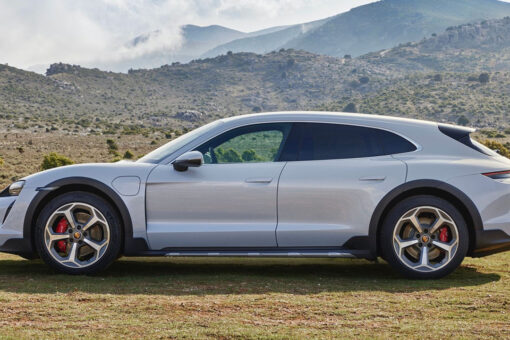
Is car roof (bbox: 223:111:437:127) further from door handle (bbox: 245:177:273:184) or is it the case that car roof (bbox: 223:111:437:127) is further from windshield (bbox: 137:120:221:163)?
door handle (bbox: 245:177:273:184)

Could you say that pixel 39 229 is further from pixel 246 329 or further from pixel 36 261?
pixel 246 329

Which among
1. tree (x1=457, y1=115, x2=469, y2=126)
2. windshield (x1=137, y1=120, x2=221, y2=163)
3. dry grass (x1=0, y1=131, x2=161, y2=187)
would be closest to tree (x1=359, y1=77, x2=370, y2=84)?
tree (x1=457, y1=115, x2=469, y2=126)

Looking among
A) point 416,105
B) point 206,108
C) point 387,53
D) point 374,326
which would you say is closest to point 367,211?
point 374,326

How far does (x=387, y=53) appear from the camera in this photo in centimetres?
16038

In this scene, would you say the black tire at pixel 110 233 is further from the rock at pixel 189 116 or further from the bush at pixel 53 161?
the rock at pixel 189 116

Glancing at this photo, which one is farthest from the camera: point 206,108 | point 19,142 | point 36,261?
point 206,108

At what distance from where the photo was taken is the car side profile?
20.2 feet

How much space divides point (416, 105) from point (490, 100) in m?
10.8

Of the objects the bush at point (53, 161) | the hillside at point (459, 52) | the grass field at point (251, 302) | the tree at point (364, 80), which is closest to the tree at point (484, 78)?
the tree at point (364, 80)

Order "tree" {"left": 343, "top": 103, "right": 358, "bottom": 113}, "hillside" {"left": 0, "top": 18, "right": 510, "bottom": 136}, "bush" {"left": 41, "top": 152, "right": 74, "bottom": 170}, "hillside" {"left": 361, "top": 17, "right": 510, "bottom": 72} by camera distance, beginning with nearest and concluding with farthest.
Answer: "bush" {"left": 41, "top": 152, "right": 74, "bottom": 170} → "hillside" {"left": 0, "top": 18, "right": 510, "bottom": 136} → "tree" {"left": 343, "top": 103, "right": 358, "bottom": 113} → "hillside" {"left": 361, "top": 17, "right": 510, "bottom": 72}

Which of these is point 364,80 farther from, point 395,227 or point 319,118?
point 395,227

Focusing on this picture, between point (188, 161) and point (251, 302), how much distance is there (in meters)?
1.57

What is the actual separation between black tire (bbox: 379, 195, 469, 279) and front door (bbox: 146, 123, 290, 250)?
100cm

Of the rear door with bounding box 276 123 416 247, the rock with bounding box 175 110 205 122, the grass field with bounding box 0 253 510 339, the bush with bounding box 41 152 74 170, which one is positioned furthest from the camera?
the rock with bounding box 175 110 205 122
